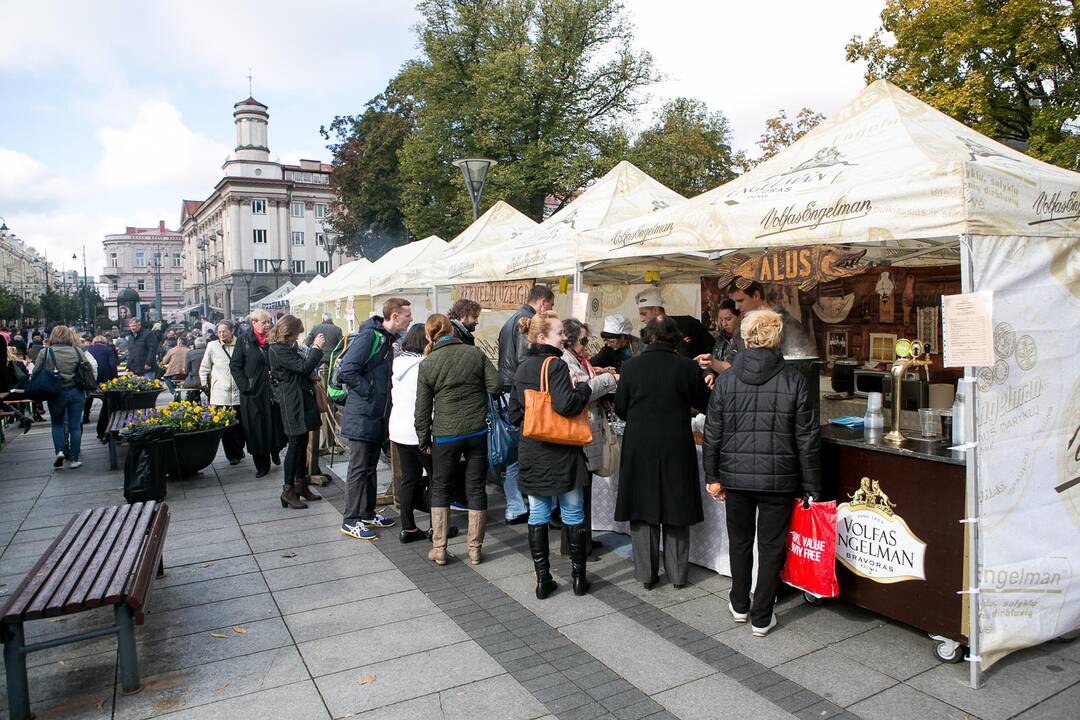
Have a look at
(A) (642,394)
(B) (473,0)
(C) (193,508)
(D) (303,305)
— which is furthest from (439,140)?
(A) (642,394)

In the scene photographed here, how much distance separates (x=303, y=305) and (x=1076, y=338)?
1892cm

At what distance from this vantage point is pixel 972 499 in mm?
3414

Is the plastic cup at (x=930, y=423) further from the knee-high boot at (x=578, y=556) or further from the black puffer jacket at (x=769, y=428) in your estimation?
the knee-high boot at (x=578, y=556)

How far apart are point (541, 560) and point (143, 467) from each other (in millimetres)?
4368

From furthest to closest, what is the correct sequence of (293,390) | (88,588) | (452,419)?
(293,390), (452,419), (88,588)

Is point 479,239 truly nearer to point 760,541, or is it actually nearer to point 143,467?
point 143,467

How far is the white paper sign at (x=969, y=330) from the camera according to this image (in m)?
3.28

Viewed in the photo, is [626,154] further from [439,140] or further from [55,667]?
[55,667]

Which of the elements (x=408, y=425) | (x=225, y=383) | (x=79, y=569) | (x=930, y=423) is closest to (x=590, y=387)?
(x=408, y=425)

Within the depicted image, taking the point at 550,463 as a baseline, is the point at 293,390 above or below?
above

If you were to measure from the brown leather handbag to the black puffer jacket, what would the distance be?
954 mm

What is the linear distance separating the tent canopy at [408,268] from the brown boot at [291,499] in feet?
12.6

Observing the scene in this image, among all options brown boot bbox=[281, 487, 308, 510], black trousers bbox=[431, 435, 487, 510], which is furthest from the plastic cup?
brown boot bbox=[281, 487, 308, 510]

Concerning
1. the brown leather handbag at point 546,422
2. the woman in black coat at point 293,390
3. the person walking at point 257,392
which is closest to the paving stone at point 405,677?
the brown leather handbag at point 546,422
